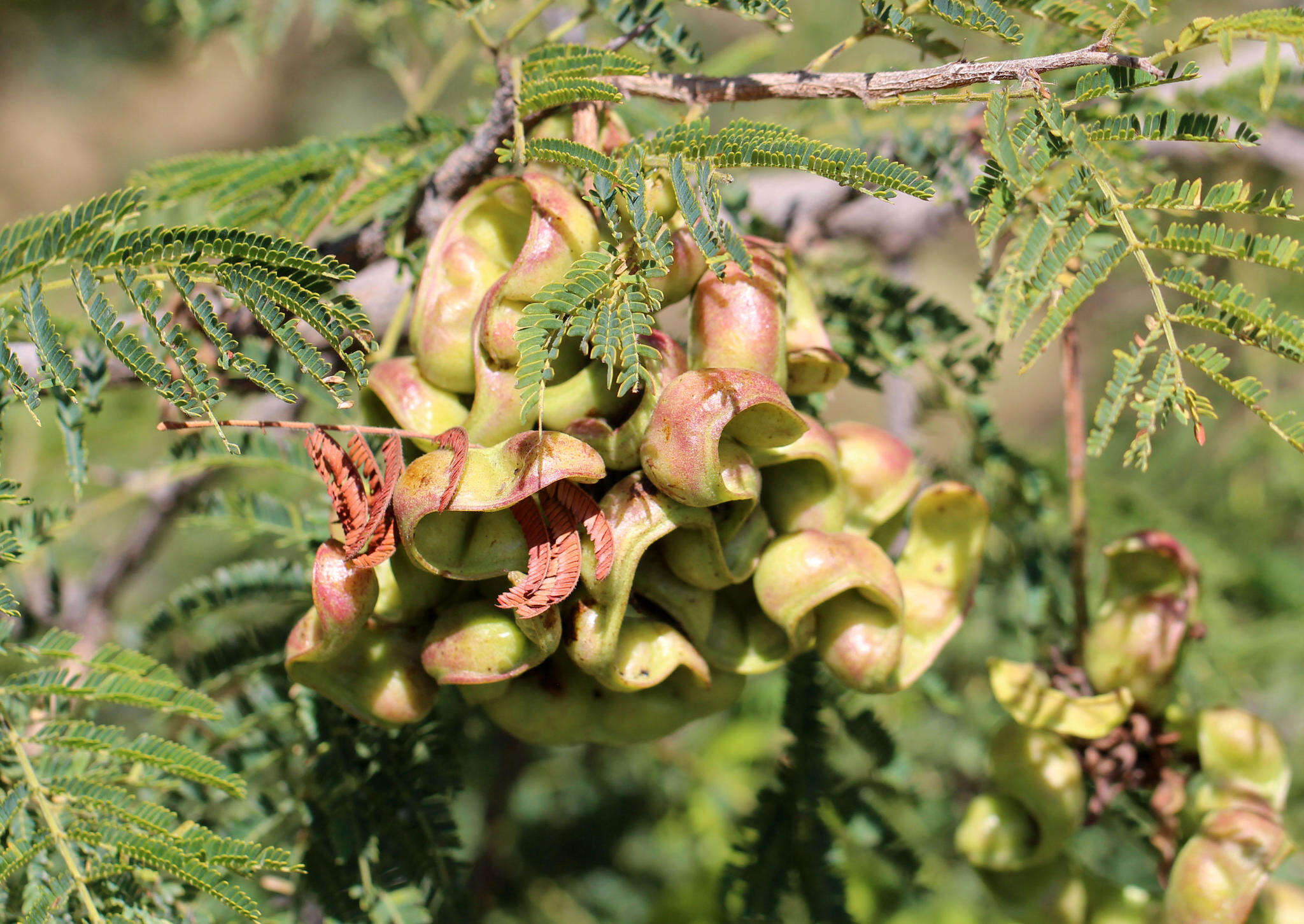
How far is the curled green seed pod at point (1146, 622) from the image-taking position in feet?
4.47

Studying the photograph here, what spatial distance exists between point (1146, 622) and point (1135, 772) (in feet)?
0.82

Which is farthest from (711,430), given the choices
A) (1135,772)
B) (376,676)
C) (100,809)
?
(1135,772)

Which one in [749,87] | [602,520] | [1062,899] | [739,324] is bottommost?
[1062,899]

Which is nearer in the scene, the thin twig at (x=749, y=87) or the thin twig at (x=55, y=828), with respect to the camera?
the thin twig at (x=749, y=87)

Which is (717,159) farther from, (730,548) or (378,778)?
(378,778)

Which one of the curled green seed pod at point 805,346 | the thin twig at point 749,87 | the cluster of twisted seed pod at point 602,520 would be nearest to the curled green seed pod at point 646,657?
the cluster of twisted seed pod at point 602,520

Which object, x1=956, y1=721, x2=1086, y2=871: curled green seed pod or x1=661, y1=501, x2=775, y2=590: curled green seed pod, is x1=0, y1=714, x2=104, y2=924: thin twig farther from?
x1=956, y1=721, x2=1086, y2=871: curled green seed pod

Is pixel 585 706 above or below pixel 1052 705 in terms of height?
above

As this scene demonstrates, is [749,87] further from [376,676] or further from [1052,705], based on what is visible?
[1052,705]

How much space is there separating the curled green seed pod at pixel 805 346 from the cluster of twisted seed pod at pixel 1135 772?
1.89 ft

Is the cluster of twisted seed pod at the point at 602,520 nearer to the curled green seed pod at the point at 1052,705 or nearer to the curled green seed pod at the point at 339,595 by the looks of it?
the curled green seed pod at the point at 339,595

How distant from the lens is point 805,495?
43.5 inches

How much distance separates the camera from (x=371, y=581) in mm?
957

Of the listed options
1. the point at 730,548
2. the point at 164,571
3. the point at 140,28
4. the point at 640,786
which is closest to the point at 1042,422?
the point at 640,786
